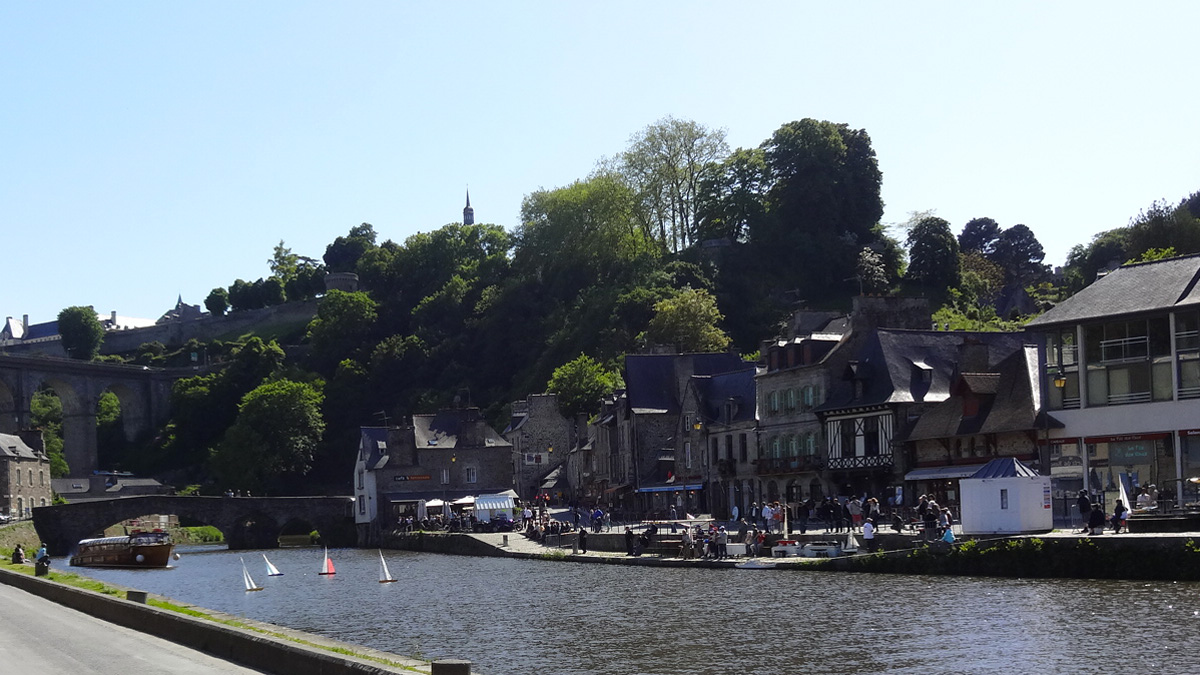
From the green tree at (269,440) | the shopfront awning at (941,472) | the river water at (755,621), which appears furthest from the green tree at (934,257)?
the river water at (755,621)

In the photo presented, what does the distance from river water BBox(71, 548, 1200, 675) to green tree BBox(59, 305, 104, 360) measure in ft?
395

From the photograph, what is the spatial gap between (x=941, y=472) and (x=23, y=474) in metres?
59.8

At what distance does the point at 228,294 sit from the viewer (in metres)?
165

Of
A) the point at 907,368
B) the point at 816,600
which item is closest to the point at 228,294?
the point at 907,368

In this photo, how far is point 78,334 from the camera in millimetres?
155750

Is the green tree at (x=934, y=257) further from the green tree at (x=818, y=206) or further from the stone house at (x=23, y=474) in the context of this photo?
the stone house at (x=23, y=474)

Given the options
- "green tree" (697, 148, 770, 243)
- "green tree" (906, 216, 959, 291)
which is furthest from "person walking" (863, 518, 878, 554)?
"green tree" (697, 148, 770, 243)

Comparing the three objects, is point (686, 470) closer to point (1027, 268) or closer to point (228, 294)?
point (1027, 268)

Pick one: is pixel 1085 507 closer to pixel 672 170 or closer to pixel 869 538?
pixel 869 538

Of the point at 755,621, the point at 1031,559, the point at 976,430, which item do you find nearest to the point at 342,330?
the point at 976,430

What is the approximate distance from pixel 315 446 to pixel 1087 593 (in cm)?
8250

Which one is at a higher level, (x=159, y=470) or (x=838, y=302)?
(x=838, y=302)

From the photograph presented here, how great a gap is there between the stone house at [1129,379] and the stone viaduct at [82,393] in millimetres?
95077

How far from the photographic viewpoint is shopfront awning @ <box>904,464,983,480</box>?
1839 inches
